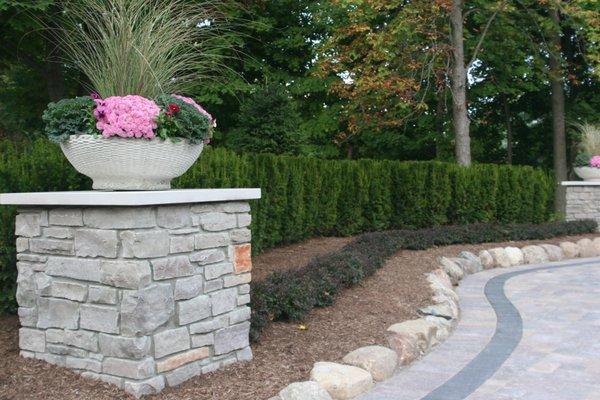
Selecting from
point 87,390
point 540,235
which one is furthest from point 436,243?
point 87,390

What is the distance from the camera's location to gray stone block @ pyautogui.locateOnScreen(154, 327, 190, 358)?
350cm

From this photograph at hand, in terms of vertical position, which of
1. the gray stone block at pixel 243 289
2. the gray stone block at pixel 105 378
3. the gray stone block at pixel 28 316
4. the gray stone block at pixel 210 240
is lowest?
the gray stone block at pixel 105 378

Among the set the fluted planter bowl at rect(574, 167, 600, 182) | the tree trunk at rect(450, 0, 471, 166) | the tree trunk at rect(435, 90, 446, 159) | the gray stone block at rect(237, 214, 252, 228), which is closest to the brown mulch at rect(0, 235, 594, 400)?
the gray stone block at rect(237, 214, 252, 228)

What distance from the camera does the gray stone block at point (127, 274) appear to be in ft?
11.1

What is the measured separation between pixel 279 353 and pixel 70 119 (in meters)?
2.08

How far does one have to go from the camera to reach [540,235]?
36.3 ft

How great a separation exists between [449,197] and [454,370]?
6786 mm

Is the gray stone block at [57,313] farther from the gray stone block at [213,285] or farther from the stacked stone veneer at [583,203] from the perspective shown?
the stacked stone veneer at [583,203]

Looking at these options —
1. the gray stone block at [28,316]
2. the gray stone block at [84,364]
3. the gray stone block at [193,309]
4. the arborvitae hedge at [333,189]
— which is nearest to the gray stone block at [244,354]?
the gray stone block at [193,309]

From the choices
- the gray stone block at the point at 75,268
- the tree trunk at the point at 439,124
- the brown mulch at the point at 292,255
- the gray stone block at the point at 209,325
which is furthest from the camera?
the tree trunk at the point at 439,124

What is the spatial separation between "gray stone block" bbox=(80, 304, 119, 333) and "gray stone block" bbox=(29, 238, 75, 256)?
0.35 metres

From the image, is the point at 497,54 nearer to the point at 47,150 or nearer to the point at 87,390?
the point at 47,150

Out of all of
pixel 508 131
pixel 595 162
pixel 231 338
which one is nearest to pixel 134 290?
pixel 231 338

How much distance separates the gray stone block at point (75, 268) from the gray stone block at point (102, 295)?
0.18 feet
